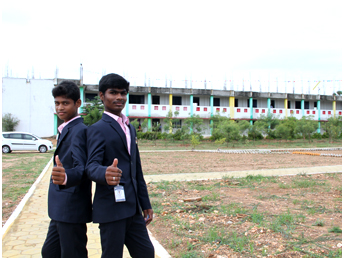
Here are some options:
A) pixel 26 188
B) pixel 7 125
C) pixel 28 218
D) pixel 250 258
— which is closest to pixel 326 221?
pixel 250 258

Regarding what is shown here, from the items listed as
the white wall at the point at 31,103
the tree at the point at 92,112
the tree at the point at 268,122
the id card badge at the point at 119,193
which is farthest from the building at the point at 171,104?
the id card badge at the point at 119,193

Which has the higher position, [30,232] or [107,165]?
[107,165]

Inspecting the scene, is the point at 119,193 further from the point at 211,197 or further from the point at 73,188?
the point at 211,197

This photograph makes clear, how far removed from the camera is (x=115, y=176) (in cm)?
218

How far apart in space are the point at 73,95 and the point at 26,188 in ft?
21.5

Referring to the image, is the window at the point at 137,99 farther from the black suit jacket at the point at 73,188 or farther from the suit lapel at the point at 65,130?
the black suit jacket at the point at 73,188

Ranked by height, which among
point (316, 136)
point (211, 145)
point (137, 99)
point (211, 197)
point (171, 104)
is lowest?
point (211, 145)

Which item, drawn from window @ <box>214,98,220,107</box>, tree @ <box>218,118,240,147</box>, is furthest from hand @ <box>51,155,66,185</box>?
window @ <box>214,98,220,107</box>

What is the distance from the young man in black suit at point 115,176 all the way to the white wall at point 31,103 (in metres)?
32.5

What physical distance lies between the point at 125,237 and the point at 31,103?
112ft

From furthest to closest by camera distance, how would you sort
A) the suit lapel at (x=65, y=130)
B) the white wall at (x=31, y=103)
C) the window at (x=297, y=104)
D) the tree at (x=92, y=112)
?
the window at (x=297, y=104)
the white wall at (x=31, y=103)
the tree at (x=92, y=112)
the suit lapel at (x=65, y=130)

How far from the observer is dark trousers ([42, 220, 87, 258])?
94.1 inches

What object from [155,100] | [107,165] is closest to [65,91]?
[107,165]

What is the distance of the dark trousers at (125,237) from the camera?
7.59 feet
